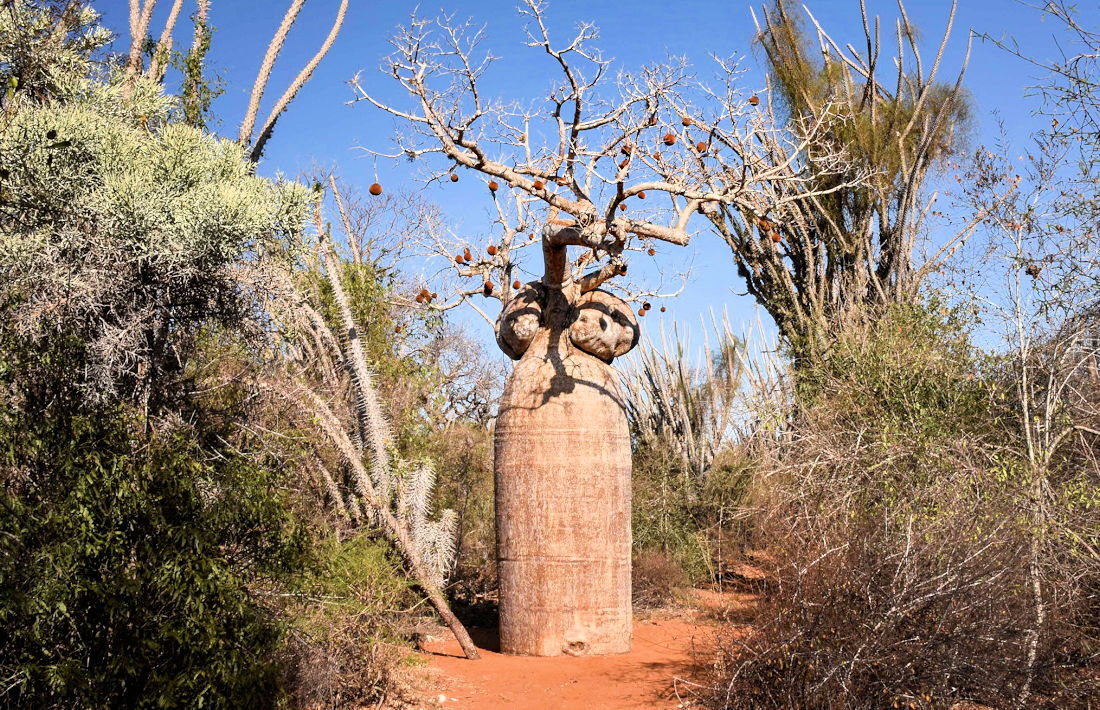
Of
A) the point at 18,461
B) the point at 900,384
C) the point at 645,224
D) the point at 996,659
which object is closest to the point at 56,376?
the point at 18,461

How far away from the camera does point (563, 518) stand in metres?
7.05

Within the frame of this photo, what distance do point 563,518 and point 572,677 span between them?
3.66ft

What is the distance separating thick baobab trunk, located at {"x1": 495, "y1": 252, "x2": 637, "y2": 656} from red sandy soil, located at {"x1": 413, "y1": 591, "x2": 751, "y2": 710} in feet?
0.83

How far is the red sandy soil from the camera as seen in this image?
5859 millimetres

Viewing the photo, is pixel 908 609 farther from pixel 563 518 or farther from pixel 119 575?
pixel 119 575

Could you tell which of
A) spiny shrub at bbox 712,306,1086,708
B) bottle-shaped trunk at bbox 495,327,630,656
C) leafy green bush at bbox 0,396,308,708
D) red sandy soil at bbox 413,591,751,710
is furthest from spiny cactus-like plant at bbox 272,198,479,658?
spiny shrub at bbox 712,306,1086,708

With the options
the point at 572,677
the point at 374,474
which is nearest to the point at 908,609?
the point at 572,677

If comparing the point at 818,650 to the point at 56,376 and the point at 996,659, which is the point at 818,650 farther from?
the point at 56,376

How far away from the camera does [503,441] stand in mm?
7316

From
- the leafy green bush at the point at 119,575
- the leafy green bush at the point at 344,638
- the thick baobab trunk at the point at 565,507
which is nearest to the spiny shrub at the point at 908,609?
the thick baobab trunk at the point at 565,507

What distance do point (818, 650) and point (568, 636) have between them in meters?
2.93

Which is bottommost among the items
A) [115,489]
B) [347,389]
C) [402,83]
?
[115,489]

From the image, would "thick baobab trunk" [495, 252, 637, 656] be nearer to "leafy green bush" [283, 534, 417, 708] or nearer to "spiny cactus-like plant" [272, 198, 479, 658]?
"spiny cactus-like plant" [272, 198, 479, 658]

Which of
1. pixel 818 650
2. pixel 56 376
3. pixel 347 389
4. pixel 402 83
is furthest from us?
pixel 347 389
